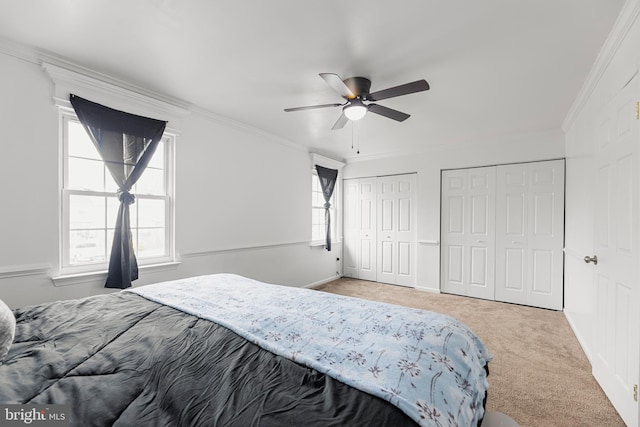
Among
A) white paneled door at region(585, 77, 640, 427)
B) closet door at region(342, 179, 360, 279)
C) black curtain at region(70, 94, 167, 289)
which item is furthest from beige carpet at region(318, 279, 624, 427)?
black curtain at region(70, 94, 167, 289)

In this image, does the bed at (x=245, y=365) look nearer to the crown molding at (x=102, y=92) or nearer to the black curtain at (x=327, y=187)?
the crown molding at (x=102, y=92)

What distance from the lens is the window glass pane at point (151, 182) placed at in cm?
280

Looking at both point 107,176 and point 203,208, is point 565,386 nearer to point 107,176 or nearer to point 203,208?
point 203,208

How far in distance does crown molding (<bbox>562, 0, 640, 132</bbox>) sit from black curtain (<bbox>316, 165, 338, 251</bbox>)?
3466mm

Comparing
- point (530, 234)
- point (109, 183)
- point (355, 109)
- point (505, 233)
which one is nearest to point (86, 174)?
point (109, 183)

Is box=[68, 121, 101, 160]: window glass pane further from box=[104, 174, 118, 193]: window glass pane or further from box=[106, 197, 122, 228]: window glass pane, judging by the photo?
box=[106, 197, 122, 228]: window glass pane

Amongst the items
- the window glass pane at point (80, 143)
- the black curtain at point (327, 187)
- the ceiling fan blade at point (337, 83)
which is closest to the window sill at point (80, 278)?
the window glass pane at point (80, 143)

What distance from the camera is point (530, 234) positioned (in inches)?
156

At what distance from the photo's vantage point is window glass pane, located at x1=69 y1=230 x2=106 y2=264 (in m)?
A: 2.36

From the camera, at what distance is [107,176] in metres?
2.54

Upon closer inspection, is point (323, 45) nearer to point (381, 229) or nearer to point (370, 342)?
point (370, 342)

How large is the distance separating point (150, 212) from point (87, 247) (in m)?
0.60

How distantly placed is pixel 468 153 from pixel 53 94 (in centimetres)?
502

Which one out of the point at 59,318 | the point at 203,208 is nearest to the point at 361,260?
the point at 203,208
